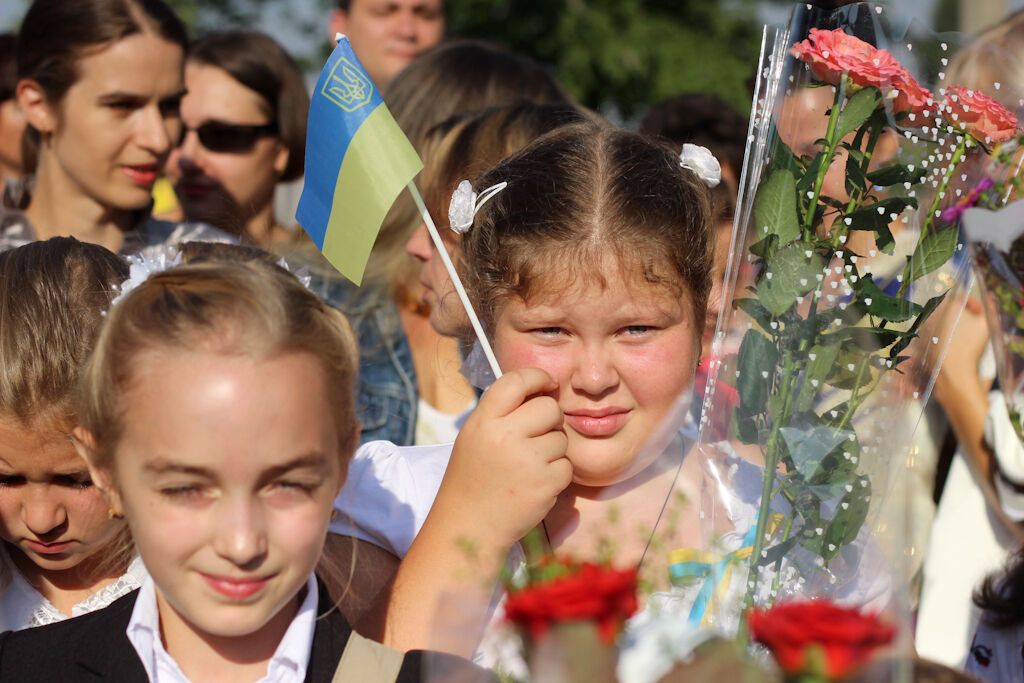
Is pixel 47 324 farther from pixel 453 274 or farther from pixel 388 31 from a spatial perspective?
pixel 388 31

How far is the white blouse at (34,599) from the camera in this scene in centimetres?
259

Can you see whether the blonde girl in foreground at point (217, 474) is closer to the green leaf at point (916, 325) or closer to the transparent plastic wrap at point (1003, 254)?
the green leaf at point (916, 325)

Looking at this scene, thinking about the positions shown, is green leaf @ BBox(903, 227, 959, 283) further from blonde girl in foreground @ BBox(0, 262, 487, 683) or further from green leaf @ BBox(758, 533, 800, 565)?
blonde girl in foreground @ BBox(0, 262, 487, 683)

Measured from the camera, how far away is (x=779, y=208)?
82.9 inches

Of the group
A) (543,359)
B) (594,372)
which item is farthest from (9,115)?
(594,372)

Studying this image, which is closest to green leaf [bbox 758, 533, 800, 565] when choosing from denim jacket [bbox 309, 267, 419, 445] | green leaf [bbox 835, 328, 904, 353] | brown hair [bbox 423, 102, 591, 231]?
green leaf [bbox 835, 328, 904, 353]

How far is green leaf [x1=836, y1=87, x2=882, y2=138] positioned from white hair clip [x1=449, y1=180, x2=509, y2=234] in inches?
31.8

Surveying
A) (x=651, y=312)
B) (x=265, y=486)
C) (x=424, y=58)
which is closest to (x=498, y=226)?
(x=651, y=312)

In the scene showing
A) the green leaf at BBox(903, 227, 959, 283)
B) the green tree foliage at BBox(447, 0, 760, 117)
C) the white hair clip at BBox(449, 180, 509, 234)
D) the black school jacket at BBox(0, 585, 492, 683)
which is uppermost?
the green leaf at BBox(903, 227, 959, 283)

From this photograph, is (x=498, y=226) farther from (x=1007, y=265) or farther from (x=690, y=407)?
(x=1007, y=265)

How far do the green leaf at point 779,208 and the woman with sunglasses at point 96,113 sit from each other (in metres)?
2.43

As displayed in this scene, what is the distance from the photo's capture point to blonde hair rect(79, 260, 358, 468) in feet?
6.51

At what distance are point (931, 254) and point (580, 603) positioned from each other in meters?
1.17

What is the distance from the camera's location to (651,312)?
8.30 ft
